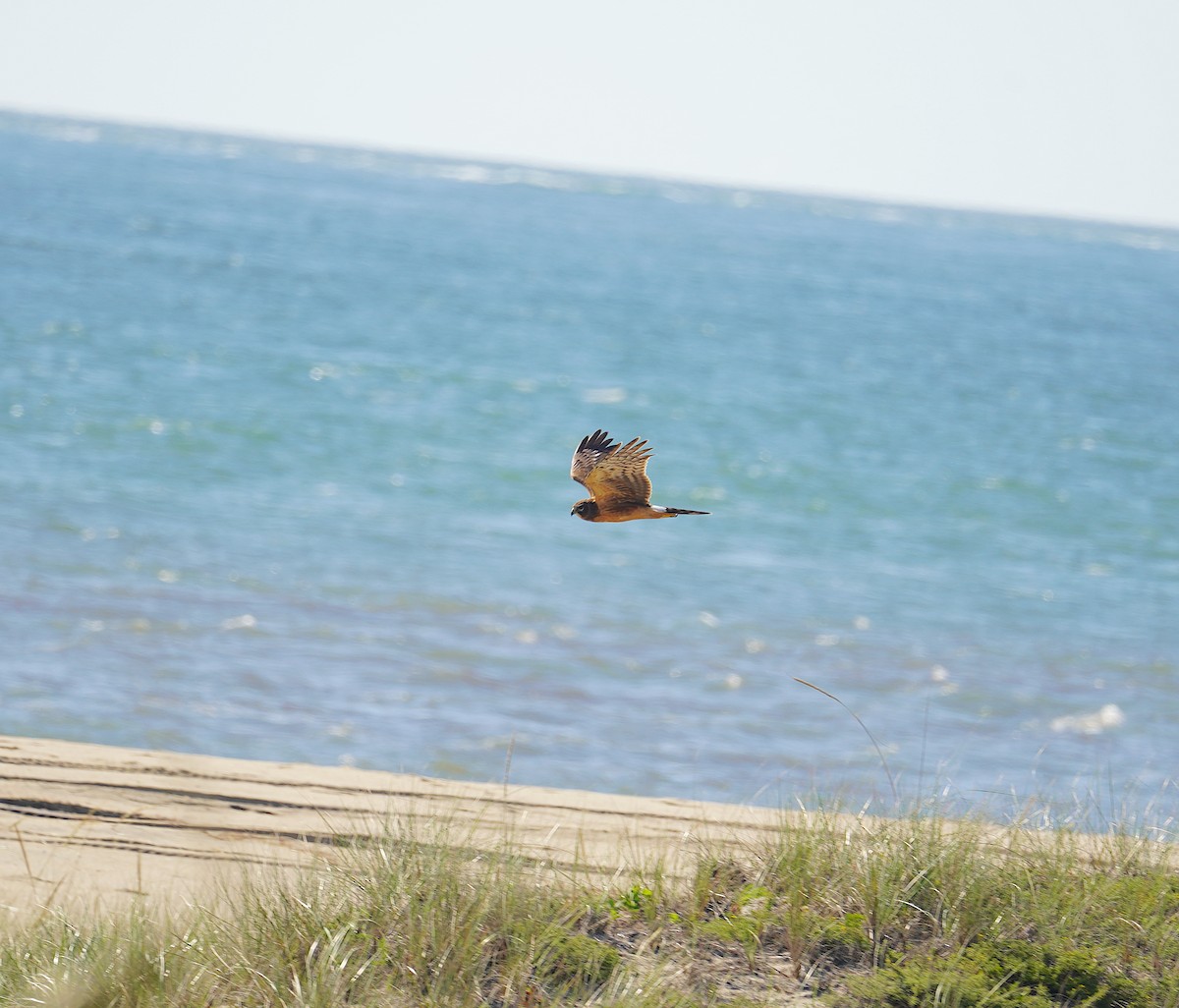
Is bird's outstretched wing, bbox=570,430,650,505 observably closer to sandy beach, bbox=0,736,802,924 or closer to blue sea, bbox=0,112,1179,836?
blue sea, bbox=0,112,1179,836

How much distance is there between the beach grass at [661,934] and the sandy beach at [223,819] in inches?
13.8

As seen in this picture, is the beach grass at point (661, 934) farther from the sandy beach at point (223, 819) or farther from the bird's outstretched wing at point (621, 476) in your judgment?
the bird's outstretched wing at point (621, 476)

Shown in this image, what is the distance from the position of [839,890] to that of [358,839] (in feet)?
4.82

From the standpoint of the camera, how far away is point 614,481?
2102 mm

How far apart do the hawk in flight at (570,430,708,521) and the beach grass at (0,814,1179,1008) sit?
4.34 feet

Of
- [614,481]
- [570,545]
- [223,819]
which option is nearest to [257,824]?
[223,819]

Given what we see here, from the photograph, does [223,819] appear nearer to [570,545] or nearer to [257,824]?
[257,824]

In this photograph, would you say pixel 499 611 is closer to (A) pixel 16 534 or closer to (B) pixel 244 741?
(B) pixel 244 741

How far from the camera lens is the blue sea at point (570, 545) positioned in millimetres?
7586

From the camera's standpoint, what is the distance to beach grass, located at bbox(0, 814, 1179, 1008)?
291 cm

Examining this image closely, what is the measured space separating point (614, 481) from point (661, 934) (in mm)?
1639

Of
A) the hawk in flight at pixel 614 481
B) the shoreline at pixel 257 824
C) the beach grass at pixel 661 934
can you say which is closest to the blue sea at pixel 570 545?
the shoreline at pixel 257 824

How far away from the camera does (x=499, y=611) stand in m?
9.98

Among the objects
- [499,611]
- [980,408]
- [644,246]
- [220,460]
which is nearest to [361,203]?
[644,246]
